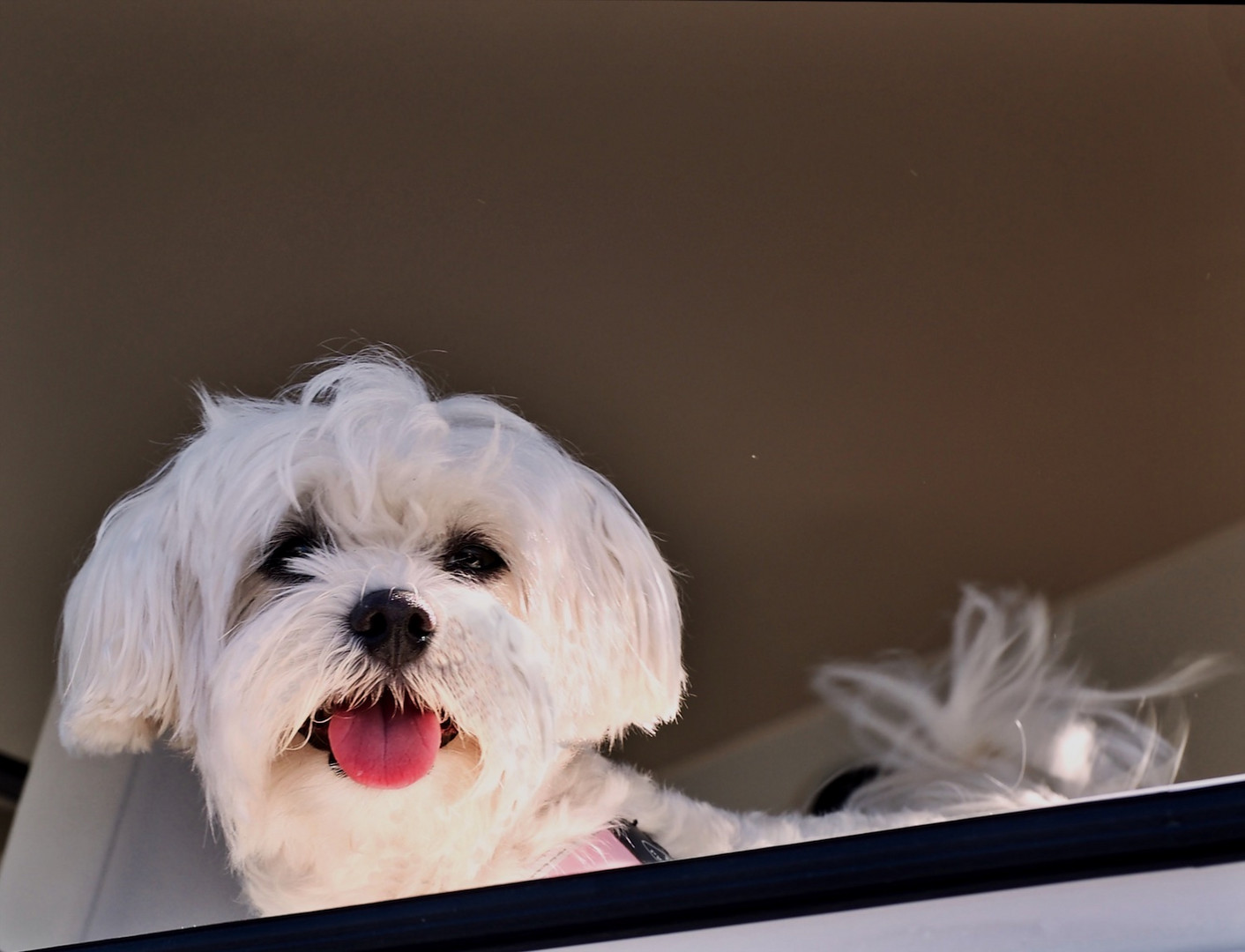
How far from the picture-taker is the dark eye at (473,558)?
1.44 metres

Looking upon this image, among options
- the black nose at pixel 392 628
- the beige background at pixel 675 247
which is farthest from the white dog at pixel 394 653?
the beige background at pixel 675 247

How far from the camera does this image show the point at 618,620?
156 cm

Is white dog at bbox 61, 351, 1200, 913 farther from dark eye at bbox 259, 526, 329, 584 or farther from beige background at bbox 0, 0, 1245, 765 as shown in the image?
beige background at bbox 0, 0, 1245, 765

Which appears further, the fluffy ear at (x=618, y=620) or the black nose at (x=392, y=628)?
the fluffy ear at (x=618, y=620)

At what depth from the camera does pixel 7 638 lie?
5.53 feet

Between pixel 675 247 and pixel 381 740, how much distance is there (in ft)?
2.58

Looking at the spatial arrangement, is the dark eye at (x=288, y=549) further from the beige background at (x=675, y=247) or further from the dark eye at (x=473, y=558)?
the beige background at (x=675, y=247)

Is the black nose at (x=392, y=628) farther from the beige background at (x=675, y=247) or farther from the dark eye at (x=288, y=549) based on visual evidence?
the beige background at (x=675, y=247)

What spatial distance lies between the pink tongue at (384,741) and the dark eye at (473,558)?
204 mm

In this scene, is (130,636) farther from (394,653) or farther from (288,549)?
(394,653)

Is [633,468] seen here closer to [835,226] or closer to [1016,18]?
[835,226]

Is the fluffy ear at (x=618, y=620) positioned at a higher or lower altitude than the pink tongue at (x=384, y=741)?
higher

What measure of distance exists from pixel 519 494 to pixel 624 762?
1.62ft

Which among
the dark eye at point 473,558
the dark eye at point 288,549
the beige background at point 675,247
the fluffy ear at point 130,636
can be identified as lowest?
the fluffy ear at point 130,636
